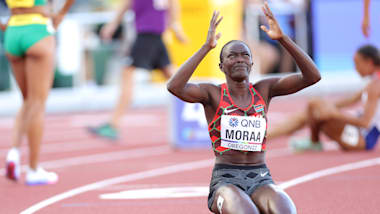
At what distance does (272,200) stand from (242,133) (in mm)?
495

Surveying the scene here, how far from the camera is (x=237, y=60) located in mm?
4340

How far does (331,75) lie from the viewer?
1777 cm

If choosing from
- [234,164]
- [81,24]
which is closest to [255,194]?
[234,164]

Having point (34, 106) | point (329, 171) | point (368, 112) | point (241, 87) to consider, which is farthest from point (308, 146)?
point (241, 87)

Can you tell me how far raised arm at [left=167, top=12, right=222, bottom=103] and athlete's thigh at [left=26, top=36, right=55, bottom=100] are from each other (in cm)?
224

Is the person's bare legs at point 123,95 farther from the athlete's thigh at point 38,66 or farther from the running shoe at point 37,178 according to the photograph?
the athlete's thigh at point 38,66

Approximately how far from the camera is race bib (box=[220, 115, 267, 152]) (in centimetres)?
443

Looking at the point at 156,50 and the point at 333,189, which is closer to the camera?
the point at 333,189

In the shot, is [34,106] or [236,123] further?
[34,106]

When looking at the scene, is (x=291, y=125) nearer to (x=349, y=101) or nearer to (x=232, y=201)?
(x=349, y=101)

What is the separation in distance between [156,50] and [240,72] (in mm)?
5552

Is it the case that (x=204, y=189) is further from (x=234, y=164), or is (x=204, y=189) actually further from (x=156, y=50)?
(x=156, y=50)

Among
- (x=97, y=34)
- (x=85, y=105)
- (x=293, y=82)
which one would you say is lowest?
(x=85, y=105)

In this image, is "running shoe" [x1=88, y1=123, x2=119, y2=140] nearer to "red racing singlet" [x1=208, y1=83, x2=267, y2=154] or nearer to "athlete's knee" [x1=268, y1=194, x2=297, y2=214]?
"red racing singlet" [x1=208, y1=83, x2=267, y2=154]
